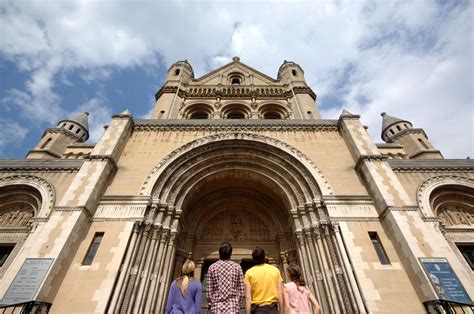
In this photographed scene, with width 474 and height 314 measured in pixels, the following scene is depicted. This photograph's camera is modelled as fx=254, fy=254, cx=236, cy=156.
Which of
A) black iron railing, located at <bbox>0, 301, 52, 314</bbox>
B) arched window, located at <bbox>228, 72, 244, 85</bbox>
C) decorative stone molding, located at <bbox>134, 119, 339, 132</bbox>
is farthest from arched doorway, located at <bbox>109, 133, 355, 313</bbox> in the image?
arched window, located at <bbox>228, 72, 244, 85</bbox>

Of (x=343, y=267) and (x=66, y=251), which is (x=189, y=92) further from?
(x=343, y=267)

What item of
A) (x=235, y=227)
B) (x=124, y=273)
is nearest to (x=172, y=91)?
(x=235, y=227)

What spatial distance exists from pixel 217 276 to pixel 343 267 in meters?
5.58

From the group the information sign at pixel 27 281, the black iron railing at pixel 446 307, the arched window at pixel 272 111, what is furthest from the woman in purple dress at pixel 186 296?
the arched window at pixel 272 111

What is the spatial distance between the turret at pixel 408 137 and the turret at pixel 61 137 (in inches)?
1050

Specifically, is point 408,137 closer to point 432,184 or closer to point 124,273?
point 432,184

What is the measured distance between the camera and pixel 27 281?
6492mm

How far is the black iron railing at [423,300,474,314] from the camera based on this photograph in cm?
594

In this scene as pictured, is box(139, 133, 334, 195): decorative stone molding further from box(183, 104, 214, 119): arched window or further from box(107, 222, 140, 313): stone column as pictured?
box(183, 104, 214, 119): arched window

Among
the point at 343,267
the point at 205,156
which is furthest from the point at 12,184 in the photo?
the point at 343,267

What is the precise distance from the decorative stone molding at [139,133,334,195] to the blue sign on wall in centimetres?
338

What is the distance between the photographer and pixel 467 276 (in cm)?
675

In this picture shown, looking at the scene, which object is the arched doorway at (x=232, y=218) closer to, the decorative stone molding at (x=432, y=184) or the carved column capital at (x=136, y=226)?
the carved column capital at (x=136, y=226)

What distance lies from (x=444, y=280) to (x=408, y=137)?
17.7 m
